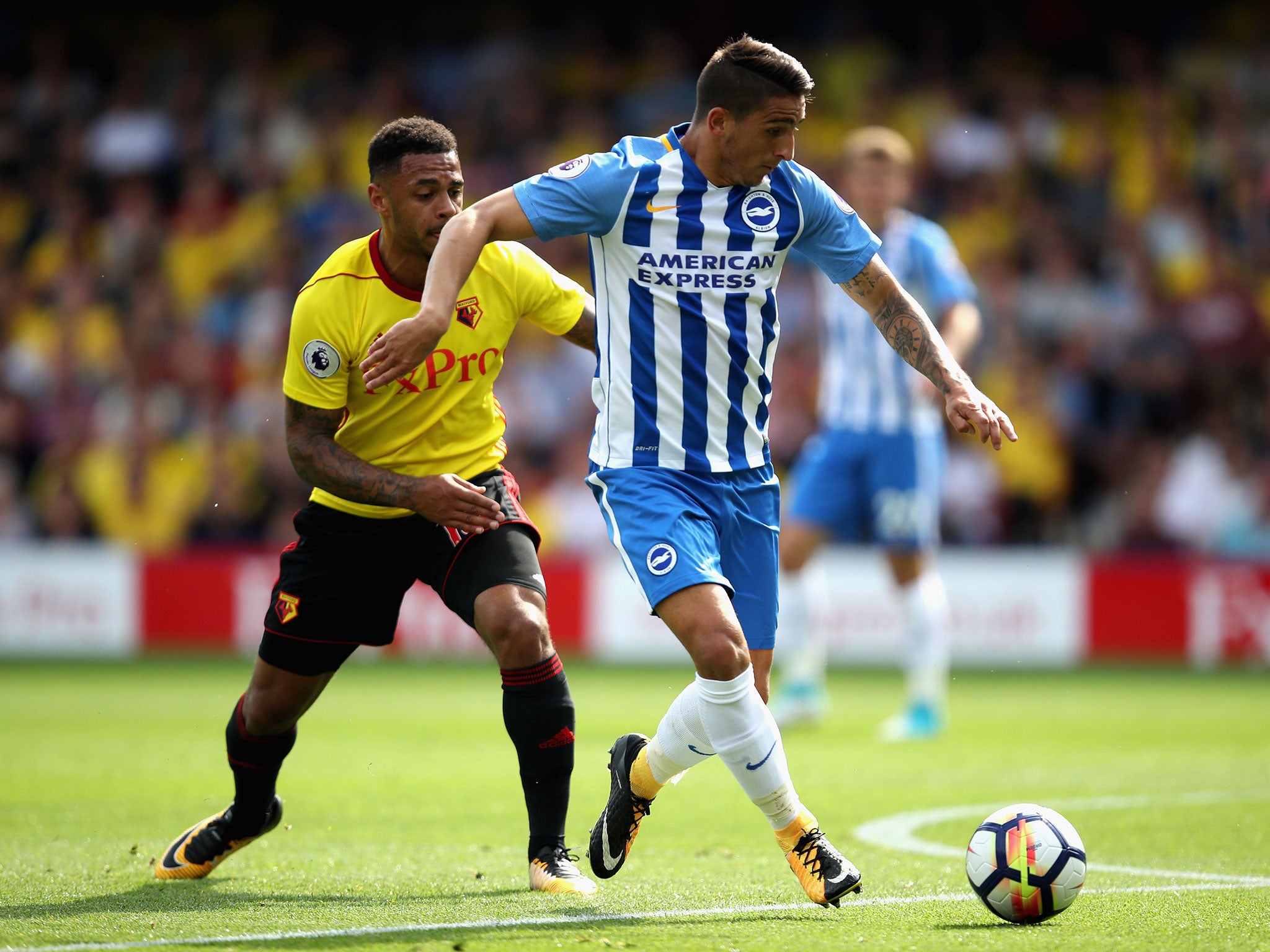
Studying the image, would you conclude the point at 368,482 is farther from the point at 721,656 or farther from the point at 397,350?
the point at 721,656

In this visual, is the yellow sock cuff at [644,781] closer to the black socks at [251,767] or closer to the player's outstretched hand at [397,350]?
the black socks at [251,767]

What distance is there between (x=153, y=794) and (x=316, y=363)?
299 cm

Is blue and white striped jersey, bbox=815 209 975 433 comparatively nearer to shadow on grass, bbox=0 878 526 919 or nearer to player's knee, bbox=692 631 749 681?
player's knee, bbox=692 631 749 681

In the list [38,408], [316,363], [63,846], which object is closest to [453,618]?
[38,408]

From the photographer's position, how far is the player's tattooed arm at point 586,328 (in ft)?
17.7

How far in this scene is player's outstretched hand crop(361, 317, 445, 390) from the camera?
414 centimetres

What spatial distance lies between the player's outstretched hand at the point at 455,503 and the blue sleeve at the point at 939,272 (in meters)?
4.98

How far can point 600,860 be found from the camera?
4.89 metres

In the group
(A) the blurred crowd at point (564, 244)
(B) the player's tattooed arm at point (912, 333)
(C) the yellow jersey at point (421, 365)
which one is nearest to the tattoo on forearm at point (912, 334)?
(B) the player's tattooed arm at point (912, 333)

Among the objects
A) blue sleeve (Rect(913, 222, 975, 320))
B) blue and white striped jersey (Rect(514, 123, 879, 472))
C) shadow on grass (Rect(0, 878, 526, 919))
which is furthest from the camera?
blue sleeve (Rect(913, 222, 975, 320))

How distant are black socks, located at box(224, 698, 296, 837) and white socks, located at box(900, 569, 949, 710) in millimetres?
4930

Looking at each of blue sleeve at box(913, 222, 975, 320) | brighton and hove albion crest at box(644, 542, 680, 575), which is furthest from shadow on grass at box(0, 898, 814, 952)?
blue sleeve at box(913, 222, 975, 320)

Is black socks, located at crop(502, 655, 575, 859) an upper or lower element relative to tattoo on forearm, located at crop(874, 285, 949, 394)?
lower

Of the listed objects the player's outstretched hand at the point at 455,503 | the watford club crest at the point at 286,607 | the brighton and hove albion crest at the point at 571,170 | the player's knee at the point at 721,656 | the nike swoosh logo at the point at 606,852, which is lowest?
the nike swoosh logo at the point at 606,852
